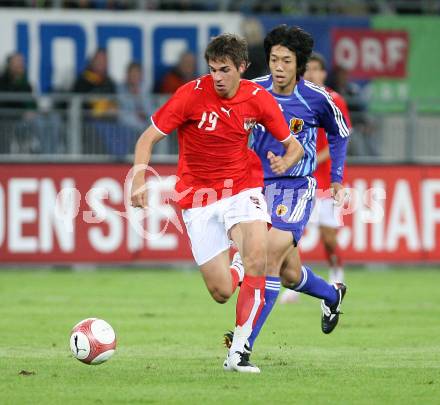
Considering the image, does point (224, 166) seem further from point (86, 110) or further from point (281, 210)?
point (86, 110)

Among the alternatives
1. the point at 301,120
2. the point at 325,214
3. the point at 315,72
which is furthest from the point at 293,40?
the point at 325,214

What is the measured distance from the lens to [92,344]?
897cm

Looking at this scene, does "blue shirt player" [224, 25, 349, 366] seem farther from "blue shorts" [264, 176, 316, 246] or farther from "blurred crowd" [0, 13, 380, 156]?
"blurred crowd" [0, 13, 380, 156]

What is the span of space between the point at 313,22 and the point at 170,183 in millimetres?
→ 4586

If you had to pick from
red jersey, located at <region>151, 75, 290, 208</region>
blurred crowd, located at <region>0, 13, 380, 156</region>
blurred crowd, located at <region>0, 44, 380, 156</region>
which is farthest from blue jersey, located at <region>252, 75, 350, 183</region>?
blurred crowd, located at <region>0, 44, 380, 156</region>

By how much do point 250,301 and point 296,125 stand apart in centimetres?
176

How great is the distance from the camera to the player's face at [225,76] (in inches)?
353

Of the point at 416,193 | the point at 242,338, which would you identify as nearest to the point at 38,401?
the point at 242,338

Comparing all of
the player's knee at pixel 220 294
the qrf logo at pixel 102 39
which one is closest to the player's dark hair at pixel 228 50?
the player's knee at pixel 220 294

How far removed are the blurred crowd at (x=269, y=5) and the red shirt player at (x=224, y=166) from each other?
11831 millimetres

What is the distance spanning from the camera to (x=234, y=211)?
368 inches

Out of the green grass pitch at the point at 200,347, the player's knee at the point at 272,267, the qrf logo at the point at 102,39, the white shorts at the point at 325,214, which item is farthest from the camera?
the qrf logo at the point at 102,39

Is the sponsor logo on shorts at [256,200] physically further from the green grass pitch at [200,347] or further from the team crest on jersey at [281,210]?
the green grass pitch at [200,347]

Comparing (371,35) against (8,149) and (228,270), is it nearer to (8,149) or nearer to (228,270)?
(8,149)
